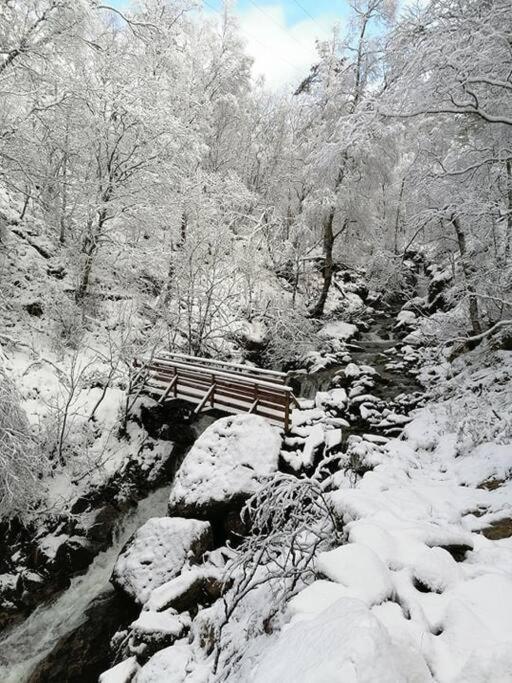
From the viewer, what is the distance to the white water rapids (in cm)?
541

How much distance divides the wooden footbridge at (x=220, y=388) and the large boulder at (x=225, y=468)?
0.92 meters

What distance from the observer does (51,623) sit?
6.00m

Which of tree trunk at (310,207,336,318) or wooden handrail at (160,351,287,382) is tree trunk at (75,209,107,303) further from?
tree trunk at (310,207,336,318)

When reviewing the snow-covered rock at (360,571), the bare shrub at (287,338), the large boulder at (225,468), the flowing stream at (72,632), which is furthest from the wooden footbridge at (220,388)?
the snow-covered rock at (360,571)

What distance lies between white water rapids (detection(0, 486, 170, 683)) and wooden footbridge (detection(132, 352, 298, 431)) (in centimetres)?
384

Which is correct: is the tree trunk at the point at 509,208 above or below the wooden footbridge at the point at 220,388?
above

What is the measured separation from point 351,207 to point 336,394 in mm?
9638

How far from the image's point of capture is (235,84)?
20.4 metres

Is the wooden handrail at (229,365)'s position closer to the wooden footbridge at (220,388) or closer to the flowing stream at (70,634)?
the wooden footbridge at (220,388)

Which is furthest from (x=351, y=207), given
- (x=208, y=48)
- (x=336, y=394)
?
(x=208, y=48)

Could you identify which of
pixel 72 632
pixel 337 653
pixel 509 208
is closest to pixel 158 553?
pixel 72 632

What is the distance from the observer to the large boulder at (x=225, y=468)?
6746 mm

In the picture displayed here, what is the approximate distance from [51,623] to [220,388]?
5796 mm

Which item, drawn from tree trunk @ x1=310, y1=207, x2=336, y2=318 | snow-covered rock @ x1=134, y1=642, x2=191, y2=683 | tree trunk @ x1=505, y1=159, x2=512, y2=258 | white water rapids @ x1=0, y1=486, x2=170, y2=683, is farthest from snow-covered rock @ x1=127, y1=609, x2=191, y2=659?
tree trunk @ x1=310, y1=207, x2=336, y2=318
